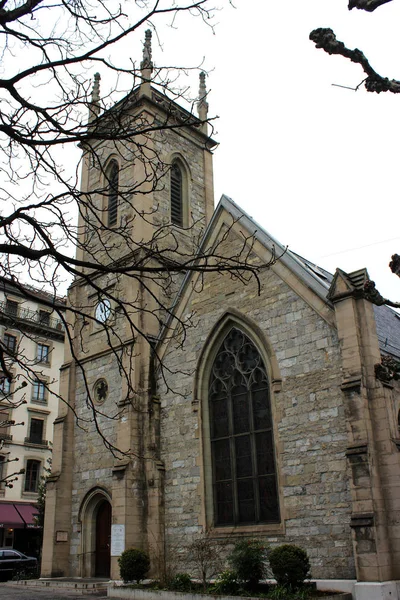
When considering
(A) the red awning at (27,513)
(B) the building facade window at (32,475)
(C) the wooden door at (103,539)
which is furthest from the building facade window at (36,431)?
(C) the wooden door at (103,539)

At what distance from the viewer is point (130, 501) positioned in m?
18.1

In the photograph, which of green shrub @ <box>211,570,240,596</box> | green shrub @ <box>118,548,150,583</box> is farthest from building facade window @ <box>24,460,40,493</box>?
green shrub @ <box>211,570,240,596</box>

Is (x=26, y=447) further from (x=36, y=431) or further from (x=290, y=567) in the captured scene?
(x=290, y=567)

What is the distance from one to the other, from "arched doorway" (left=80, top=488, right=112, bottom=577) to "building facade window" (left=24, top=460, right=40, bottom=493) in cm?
1791

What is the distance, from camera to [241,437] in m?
17.3

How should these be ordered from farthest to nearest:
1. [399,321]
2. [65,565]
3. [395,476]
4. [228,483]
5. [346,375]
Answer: [399,321], [65,565], [228,483], [346,375], [395,476]

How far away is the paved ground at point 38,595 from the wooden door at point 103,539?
7.89 ft

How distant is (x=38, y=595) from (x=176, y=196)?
15.9 meters

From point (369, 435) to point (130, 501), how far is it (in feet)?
26.1

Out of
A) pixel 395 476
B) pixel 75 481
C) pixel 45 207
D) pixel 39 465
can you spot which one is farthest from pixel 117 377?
pixel 39 465

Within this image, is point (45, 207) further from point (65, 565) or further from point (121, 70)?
point (65, 565)

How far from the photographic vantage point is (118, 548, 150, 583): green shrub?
16531 millimetres

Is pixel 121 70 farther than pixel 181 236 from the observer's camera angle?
No

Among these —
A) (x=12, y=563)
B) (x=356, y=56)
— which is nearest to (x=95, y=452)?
(x=12, y=563)
